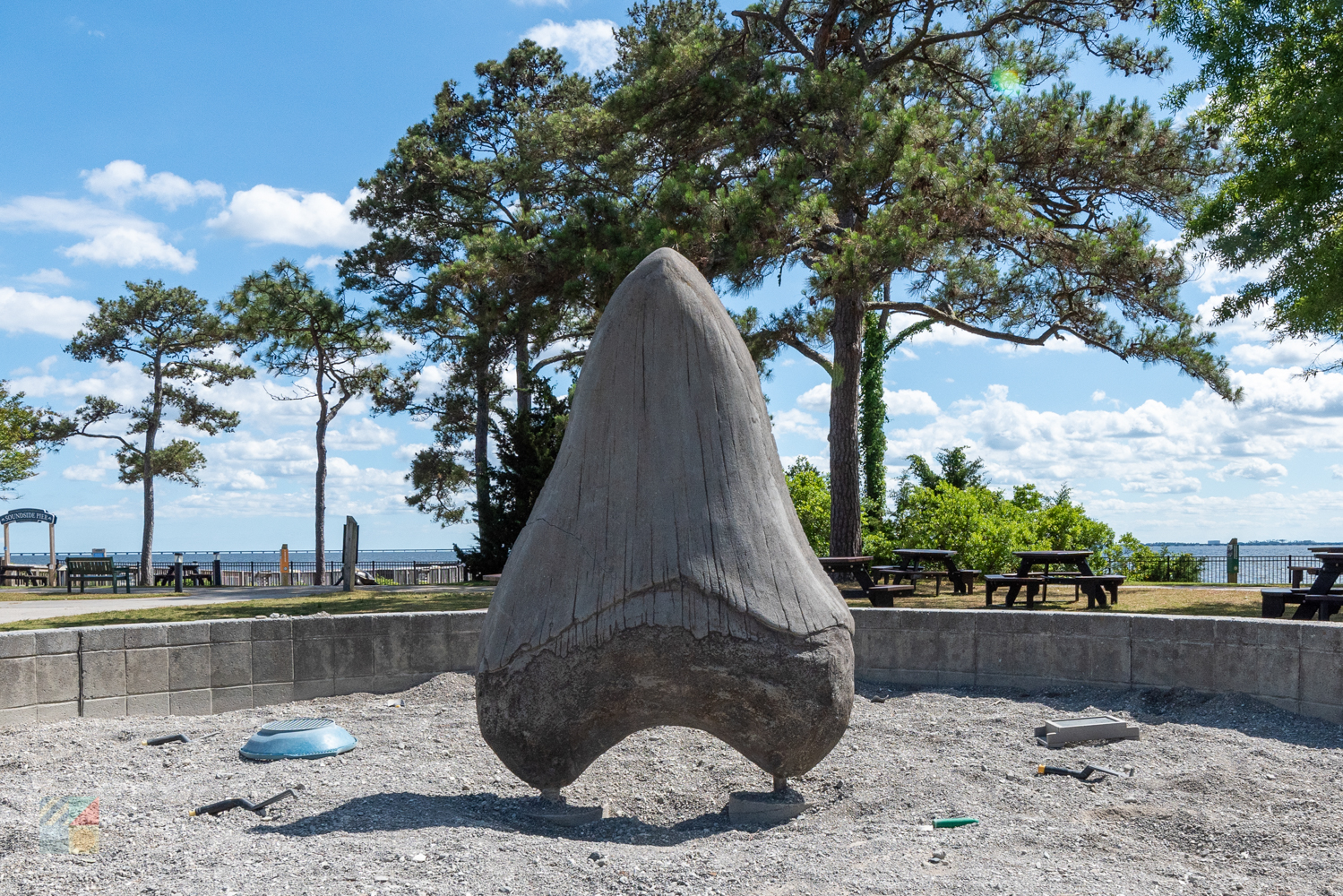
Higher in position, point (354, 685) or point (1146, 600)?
point (1146, 600)

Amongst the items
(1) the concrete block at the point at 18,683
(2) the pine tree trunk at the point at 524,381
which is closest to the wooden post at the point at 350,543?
(2) the pine tree trunk at the point at 524,381

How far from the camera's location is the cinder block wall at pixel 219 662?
6957mm

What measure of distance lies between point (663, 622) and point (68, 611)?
1429 cm

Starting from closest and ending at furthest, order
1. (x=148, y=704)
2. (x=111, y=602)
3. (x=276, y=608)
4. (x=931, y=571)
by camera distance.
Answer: (x=148, y=704) < (x=276, y=608) < (x=931, y=571) < (x=111, y=602)

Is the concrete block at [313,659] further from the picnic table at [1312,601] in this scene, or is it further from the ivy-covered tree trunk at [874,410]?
the ivy-covered tree trunk at [874,410]

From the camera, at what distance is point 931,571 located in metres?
17.0

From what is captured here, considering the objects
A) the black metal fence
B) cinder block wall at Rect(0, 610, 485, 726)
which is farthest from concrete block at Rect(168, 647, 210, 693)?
the black metal fence

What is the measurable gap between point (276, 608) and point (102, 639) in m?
7.22

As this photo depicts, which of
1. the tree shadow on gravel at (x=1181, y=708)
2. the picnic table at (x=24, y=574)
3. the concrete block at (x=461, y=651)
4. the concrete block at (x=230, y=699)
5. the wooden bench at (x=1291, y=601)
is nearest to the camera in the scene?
the tree shadow on gravel at (x=1181, y=708)

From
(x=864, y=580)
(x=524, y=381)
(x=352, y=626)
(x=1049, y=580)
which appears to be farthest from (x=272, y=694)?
(x=524, y=381)

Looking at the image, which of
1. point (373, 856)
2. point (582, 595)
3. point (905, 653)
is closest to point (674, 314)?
point (582, 595)

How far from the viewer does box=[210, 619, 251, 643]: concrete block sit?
7.60m

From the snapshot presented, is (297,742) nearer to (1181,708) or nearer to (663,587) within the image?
(663,587)

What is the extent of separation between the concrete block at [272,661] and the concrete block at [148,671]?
0.61 metres
